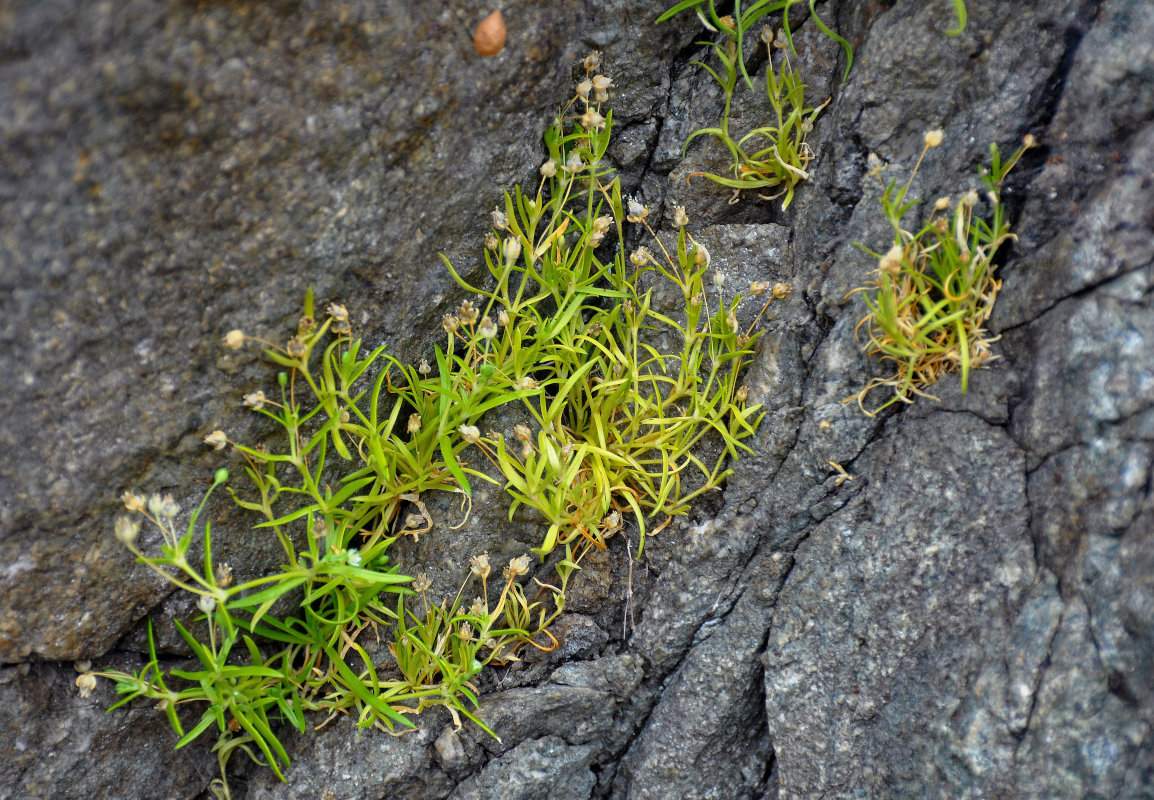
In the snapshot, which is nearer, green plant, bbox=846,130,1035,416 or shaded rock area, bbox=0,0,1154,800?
shaded rock area, bbox=0,0,1154,800

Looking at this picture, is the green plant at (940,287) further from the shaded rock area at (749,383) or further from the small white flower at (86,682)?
the small white flower at (86,682)

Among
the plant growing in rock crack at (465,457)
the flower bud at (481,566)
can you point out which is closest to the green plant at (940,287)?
the plant growing in rock crack at (465,457)

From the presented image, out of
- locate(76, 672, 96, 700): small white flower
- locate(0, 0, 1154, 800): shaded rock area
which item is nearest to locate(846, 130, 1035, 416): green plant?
locate(0, 0, 1154, 800): shaded rock area

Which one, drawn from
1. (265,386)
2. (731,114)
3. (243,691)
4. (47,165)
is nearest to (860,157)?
(731,114)

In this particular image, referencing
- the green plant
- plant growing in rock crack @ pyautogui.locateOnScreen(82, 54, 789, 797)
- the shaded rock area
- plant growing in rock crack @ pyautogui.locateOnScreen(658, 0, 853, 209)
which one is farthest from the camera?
plant growing in rock crack @ pyautogui.locateOnScreen(658, 0, 853, 209)

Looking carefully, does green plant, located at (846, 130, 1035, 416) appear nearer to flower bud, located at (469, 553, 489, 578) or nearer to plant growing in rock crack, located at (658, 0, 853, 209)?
plant growing in rock crack, located at (658, 0, 853, 209)

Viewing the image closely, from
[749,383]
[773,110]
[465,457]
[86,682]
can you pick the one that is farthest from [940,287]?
[86,682]

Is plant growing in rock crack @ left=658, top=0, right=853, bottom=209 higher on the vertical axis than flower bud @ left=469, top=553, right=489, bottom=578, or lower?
higher
